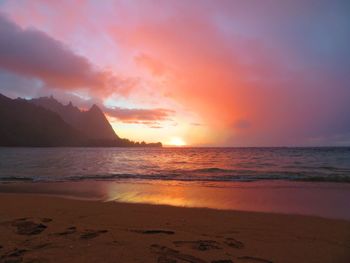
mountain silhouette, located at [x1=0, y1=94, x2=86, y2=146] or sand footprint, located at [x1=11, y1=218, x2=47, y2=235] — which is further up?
mountain silhouette, located at [x1=0, y1=94, x2=86, y2=146]

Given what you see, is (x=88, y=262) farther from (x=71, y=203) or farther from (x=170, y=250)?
(x=71, y=203)

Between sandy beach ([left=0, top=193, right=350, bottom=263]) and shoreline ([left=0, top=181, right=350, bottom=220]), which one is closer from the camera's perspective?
sandy beach ([left=0, top=193, right=350, bottom=263])

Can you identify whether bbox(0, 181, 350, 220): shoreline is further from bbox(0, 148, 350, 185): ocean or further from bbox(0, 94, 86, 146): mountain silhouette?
bbox(0, 94, 86, 146): mountain silhouette

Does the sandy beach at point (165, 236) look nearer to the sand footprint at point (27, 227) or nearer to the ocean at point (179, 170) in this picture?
the sand footprint at point (27, 227)

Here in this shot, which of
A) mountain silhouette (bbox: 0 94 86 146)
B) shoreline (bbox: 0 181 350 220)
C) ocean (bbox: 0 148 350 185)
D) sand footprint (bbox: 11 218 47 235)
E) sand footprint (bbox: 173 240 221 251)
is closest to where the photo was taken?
sand footprint (bbox: 173 240 221 251)

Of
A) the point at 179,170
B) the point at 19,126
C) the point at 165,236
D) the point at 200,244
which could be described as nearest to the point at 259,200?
the point at 165,236

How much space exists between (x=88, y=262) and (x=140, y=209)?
16.3ft

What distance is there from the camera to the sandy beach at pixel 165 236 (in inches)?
205

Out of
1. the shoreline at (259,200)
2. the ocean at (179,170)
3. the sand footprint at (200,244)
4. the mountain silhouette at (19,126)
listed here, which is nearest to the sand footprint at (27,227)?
the sand footprint at (200,244)

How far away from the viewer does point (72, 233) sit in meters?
6.56

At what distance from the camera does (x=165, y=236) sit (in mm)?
6438

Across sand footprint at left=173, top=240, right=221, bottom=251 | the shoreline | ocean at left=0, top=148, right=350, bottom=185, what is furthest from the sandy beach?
ocean at left=0, top=148, right=350, bottom=185

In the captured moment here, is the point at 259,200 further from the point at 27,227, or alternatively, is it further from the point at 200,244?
the point at 27,227

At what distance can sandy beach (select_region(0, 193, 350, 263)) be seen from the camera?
17.1 ft
